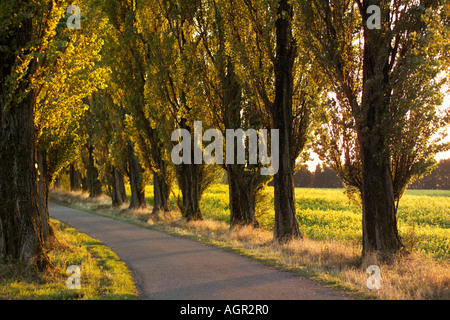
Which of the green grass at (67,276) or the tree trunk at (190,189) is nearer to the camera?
the green grass at (67,276)

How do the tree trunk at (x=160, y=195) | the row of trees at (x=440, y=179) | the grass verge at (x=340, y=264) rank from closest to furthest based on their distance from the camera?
the grass verge at (x=340, y=264) < the tree trunk at (x=160, y=195) < the row of trees at (x=440, y=179)

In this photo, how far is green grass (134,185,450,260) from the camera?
16.1 metres

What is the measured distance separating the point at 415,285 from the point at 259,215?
10.3 metres

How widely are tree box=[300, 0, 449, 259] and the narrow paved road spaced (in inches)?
111

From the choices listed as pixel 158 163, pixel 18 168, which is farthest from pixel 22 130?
pixel 158 163

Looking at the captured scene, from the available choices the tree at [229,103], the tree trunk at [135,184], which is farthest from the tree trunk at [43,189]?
the tree trunk at [135,184]

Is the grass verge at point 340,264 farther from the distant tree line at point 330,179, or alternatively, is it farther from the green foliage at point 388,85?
the distant tree line at point 330,179

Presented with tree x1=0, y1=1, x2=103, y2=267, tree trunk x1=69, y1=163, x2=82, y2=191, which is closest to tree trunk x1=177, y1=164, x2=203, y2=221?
tree x1=0, y1=1, x2=103, y2=267

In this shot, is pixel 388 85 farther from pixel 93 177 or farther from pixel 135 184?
pixel 93 177

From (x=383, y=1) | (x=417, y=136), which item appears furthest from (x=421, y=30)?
(x=417, y=136)

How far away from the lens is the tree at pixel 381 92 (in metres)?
9.22

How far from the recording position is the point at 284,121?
44.0 ft

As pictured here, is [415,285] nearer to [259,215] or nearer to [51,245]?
[51,245]

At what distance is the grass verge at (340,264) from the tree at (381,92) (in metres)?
0.67
